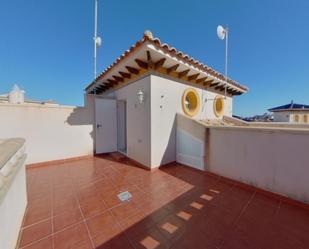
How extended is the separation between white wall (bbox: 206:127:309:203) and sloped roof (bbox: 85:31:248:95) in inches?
96.6

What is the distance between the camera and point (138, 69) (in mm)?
4535

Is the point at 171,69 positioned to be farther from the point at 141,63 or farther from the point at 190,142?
the point at 190,142

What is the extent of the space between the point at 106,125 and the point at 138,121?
2.12 metres

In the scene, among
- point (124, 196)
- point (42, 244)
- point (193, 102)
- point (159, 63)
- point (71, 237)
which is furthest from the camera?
point (193, 102)

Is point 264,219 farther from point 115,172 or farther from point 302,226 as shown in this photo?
point 115,172

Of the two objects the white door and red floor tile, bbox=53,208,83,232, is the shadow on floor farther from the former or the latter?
the white door

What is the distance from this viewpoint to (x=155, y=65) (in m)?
4.16

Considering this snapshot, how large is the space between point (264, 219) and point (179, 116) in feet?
11.4

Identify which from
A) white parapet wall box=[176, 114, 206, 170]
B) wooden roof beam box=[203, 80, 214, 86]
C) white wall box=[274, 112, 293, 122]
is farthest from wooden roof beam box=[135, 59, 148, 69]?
white wall box=[274, 112, 293, 122]

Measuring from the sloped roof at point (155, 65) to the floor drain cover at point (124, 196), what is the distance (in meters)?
3.69

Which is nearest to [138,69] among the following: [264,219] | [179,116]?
[179,116]

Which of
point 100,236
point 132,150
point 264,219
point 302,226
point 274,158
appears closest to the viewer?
point 100,236

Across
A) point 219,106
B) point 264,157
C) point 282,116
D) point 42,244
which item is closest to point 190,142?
point 264,157

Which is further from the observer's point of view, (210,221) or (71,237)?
(210,221)
